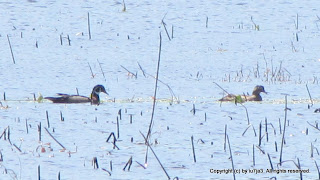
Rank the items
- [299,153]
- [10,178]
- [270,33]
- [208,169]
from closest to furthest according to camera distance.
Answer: [10,178] → [208,169] → [299,153] → [270,33]

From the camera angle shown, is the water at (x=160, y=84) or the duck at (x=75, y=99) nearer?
the water at (x=160, y=84)

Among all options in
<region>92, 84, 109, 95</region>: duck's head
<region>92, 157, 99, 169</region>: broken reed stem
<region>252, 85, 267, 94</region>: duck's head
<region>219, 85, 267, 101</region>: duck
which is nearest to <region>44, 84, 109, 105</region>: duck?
<region>92, 84, 109, 95</region>: duck's head

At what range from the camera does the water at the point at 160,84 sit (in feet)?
24.5

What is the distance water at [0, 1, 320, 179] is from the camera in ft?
24.5

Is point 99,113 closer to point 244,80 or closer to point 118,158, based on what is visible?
point 118,158

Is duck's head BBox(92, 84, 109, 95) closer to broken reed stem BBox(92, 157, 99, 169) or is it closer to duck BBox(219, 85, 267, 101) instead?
duck BBox(219, 85, 267, 101)

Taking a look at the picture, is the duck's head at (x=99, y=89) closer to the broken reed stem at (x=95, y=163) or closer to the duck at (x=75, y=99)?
the duck at (x=75, y=99)

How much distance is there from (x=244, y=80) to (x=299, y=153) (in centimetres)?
607

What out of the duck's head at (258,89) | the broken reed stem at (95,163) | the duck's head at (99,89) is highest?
the broken reed stem at (95,163)

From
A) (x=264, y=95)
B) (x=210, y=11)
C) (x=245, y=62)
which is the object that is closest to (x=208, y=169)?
(x=264, y=95)

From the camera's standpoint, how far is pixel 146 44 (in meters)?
16.2

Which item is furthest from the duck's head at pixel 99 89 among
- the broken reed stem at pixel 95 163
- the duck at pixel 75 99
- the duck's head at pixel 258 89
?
the broken reed stem at pixel 95 163

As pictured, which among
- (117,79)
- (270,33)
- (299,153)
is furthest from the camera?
(270,33)

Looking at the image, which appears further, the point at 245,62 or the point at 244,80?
the point at 245,62
